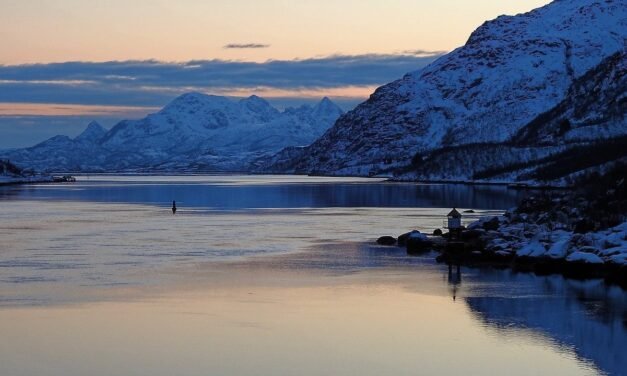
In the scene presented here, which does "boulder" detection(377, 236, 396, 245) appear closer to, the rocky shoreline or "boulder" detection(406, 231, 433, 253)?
the rocky shoreline

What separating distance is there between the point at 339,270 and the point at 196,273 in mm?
8544

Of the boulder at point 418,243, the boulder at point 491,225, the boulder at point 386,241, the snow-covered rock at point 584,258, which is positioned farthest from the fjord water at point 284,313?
the boulder at point 491,225

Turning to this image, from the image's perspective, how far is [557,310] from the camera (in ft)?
152

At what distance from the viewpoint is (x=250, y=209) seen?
130m

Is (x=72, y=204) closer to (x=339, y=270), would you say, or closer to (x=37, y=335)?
(x=339, y=270)

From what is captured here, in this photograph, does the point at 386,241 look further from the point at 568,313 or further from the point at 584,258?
the point at 568,313

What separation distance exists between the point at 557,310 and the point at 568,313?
2.84 ft

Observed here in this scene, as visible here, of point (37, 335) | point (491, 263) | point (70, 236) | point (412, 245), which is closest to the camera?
point (37, 335)

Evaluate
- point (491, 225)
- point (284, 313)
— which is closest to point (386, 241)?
point (491, 225)

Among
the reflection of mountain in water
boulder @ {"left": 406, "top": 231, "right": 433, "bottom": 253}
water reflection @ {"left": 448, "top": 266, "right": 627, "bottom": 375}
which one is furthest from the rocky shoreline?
the reflection of mountain in water

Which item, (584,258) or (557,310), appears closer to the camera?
(557,310)

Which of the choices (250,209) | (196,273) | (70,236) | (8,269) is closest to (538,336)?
(196,273)

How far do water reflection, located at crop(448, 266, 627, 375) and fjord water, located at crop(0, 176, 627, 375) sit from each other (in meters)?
0.10

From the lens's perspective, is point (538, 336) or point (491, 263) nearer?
point (538, 336)
